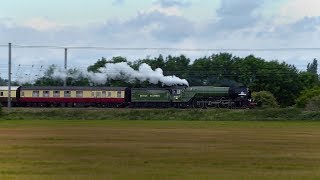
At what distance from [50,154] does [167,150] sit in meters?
5.76

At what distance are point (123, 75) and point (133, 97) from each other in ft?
68.9

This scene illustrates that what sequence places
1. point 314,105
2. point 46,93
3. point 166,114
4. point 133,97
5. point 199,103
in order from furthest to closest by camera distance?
point 46,93 < point 133,97 < point 199,103 < point 314,105 < point 166,114

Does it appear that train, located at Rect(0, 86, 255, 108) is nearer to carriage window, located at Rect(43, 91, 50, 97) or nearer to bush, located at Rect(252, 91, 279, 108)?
carriage window, located at Rect(43, 91, 50, 97)

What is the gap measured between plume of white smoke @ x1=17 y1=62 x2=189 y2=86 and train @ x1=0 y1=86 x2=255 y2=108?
13.1m

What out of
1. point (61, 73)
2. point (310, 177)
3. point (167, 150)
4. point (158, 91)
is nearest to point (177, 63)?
point (61, 73)

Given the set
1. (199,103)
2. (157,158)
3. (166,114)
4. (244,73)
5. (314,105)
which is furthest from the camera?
(244,73)

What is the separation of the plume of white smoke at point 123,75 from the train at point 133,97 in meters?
13.1

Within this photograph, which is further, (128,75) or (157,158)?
(128,75)

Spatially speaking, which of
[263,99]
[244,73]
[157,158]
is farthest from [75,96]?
[157,158]

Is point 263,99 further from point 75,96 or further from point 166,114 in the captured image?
point 75,96

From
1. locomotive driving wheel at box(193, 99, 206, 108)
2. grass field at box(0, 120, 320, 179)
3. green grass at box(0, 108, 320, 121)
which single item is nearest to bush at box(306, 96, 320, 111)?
green grass at box(0, 108, 320, 121)

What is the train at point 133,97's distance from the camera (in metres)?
85.8

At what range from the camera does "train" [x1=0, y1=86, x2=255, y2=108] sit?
281 feet

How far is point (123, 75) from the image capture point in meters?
108
